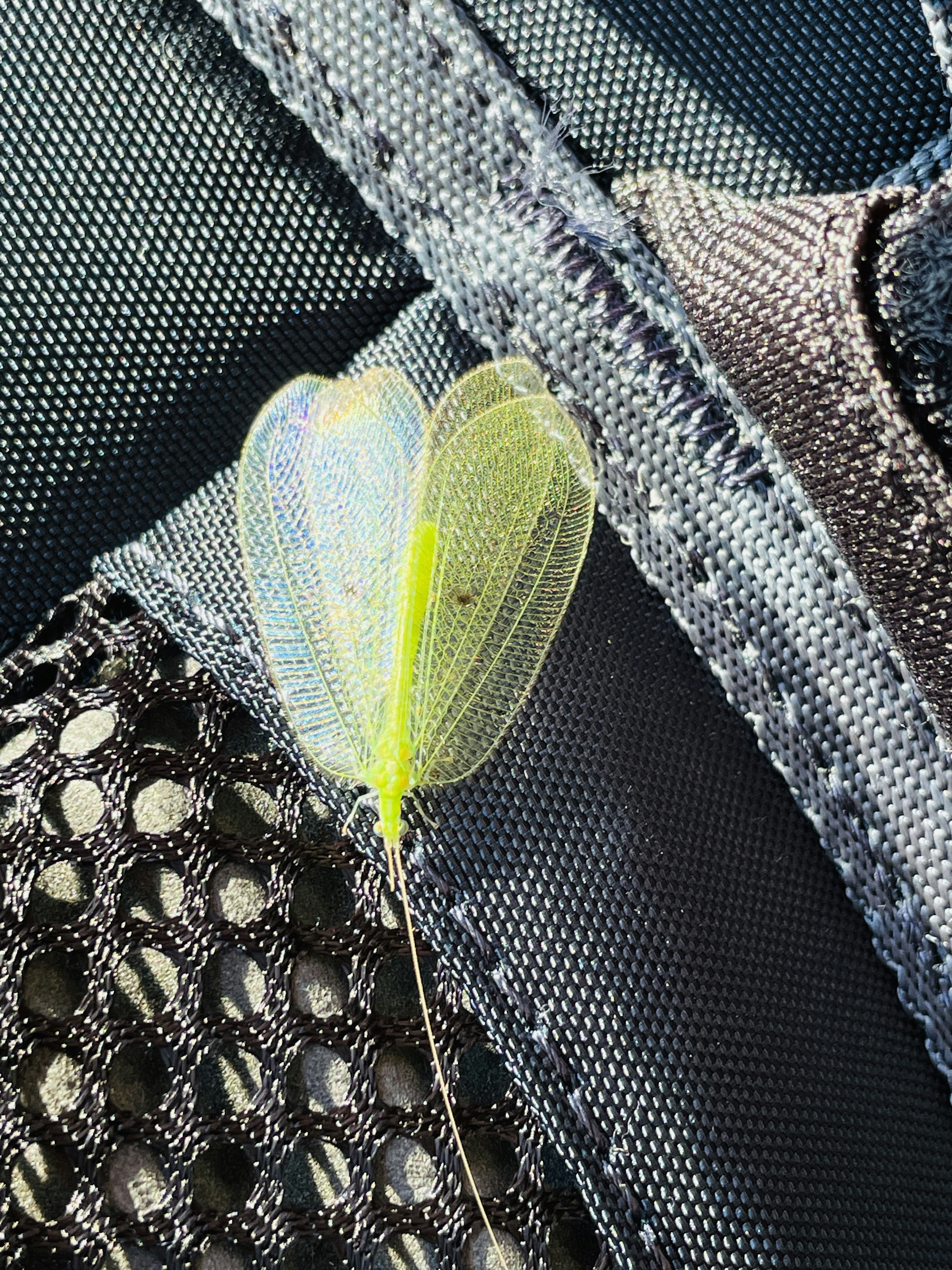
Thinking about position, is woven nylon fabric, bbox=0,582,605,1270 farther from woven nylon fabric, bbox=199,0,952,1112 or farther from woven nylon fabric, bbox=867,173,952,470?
woven nylon fabric, bbox=867,173,952,470

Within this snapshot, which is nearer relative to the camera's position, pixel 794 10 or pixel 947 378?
pixel 947 378

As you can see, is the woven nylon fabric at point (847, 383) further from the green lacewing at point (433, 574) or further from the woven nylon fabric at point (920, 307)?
the green lacewing at point (433, 574)

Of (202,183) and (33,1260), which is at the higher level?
(202,183)

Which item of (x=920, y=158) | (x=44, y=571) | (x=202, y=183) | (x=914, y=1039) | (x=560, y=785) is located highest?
(x=202, y=183)

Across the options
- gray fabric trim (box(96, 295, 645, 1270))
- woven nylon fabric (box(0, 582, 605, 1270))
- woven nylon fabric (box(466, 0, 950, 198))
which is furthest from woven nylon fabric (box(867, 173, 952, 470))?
woven nylon fabric (box(0, 582, 605, 1270))

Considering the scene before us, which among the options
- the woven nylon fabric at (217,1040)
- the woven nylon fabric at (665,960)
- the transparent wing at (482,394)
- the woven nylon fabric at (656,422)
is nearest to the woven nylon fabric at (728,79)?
the woven nylon fabric at (656,422)

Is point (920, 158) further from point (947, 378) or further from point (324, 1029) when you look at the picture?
point (324, 1029)

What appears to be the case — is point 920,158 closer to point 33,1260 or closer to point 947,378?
point 947,378

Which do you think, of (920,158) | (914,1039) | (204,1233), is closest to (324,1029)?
(204,1233)
